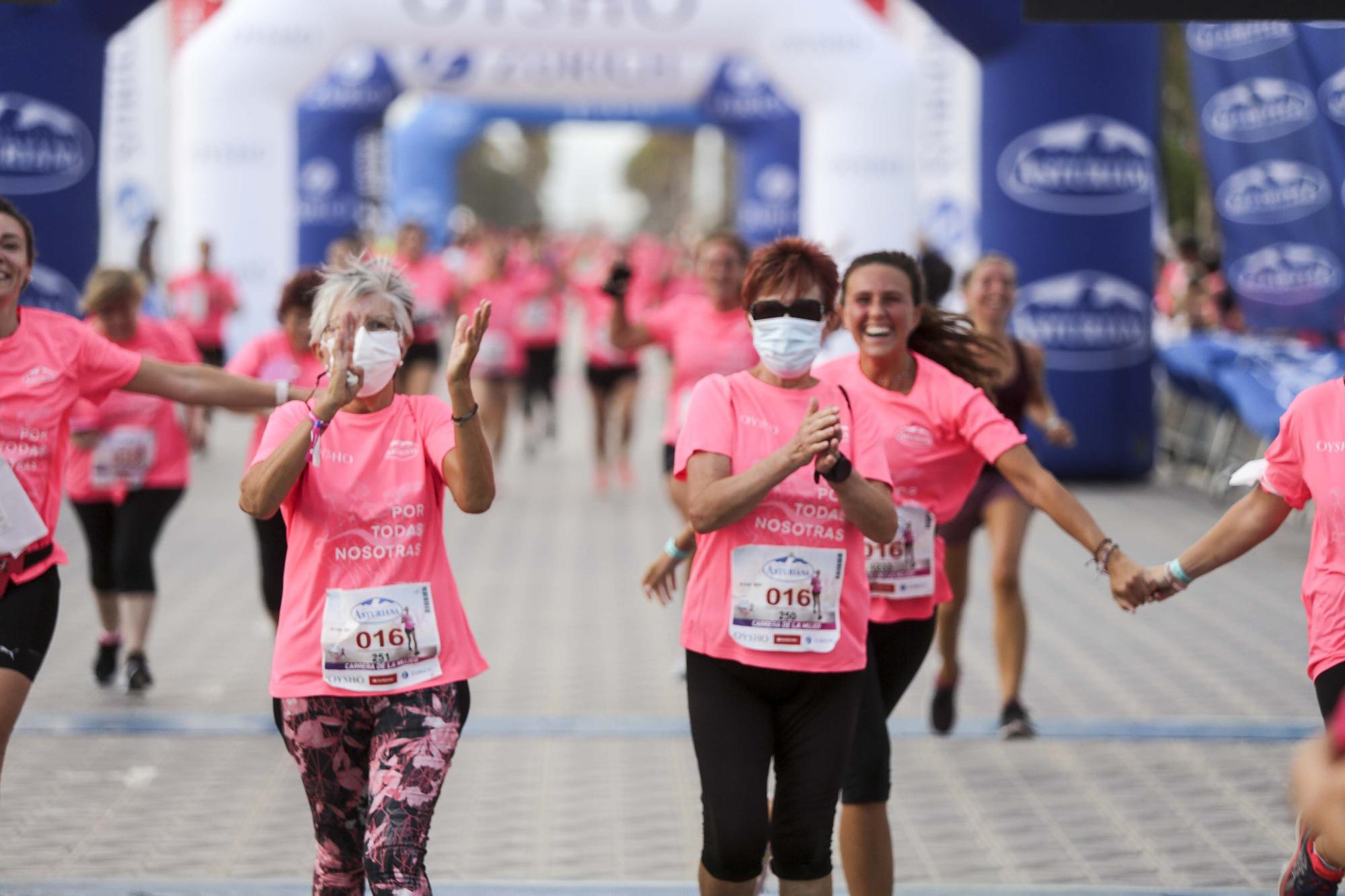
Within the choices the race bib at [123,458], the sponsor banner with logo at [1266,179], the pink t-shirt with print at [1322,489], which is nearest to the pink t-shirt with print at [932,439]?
the pink t-shirt with print at [1322,489]

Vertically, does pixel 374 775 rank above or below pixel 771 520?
below

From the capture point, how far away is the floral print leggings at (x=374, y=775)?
11.6 feet

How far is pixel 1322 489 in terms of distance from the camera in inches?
146

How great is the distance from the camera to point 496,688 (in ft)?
24.8

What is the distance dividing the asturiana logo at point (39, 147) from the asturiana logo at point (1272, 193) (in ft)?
22.6

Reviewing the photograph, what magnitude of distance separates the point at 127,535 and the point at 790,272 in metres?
4.26

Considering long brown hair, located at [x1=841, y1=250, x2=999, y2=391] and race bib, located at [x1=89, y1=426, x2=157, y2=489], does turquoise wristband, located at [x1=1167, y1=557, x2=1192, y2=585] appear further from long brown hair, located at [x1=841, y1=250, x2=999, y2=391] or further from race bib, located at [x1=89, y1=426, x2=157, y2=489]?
race bib, located at [x1=89, y1=426, x2=157, y2=489]

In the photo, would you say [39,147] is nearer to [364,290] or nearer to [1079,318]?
[364,290]

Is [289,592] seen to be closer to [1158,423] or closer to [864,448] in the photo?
[864,448]

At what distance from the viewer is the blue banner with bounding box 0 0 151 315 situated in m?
8.79

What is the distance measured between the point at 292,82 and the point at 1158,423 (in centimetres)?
943

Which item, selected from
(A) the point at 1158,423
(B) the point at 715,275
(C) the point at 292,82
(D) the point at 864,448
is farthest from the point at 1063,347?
(D) the point at 864,448

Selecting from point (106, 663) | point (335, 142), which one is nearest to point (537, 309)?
point (106, 663)

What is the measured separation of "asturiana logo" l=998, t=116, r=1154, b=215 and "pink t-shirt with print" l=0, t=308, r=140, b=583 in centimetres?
1024
